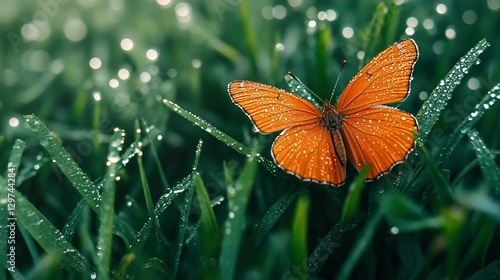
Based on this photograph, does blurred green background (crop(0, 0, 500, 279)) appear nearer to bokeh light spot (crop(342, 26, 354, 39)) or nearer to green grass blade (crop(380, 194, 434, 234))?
bokeh light spot (crop(342, 26, 354, 39))

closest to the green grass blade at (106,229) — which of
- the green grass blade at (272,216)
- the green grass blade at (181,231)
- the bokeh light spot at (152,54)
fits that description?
the green grass blade at (181,231)

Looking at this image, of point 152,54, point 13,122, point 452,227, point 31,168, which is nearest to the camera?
point 452,227

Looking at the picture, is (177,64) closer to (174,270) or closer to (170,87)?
(170,87)

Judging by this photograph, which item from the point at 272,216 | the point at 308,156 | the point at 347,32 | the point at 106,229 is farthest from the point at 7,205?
the point at 347,32

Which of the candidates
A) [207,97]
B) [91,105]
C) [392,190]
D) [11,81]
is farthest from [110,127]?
[392,190]

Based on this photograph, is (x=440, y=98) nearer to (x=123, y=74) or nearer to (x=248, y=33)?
(x=248, y=33)

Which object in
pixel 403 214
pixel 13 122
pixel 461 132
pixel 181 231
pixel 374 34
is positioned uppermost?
pixel 374 34
